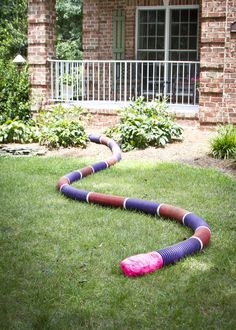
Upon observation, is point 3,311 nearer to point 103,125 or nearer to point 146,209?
point 146,209

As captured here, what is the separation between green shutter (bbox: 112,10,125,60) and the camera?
43.1 feet

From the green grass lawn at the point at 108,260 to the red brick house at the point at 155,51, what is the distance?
3.56 metres

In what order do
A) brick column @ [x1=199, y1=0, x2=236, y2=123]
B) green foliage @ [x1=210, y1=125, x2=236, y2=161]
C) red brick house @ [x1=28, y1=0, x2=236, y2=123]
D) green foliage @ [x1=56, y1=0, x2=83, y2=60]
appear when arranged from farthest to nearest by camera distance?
green foliage @ [x1=56, y1=0, x2=83, y2=60]
red brick house @ [x1=28, y1=0, x2=236, y2=123]
brick column @ [x1=199, y1=0, x2=236, y2=123]
green foliage @ [x1=210, y1=125, x2=236, y2=161]

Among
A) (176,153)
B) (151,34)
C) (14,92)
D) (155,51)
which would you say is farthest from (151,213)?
(151,34)

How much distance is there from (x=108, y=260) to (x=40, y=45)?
8.16m

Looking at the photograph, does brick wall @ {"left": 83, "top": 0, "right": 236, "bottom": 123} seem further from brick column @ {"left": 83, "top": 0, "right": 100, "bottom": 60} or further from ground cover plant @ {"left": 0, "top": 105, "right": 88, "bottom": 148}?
brick column @ {"left": 83, "top": 0, "right": 100, "bottom": 60}

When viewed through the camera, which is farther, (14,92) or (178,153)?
(14,92)

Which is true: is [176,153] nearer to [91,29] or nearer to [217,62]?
[217,62]

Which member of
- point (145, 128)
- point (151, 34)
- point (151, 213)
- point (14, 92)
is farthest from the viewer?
point (151, 34)

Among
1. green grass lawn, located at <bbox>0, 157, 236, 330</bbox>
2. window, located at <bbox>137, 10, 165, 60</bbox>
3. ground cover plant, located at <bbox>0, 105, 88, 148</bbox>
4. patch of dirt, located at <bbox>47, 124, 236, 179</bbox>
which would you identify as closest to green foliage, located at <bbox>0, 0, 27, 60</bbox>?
window, located at <bbox>137, 10, 165, 60</bbox>

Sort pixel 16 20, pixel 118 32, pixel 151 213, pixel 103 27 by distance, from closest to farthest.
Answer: pixel 151 213
pixel 118 32
pixel 103 27
pixel 16 20

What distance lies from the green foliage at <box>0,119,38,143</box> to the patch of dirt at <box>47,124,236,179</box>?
91 cm

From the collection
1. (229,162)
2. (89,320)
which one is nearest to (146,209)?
(89,320)

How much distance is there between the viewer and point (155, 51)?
42.9ft
